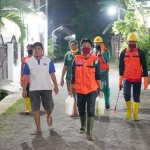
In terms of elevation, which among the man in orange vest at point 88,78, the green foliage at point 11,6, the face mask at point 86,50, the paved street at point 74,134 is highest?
the green foliage at point 11,6

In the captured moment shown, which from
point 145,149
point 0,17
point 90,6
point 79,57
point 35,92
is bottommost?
point 145,149

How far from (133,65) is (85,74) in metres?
1.68

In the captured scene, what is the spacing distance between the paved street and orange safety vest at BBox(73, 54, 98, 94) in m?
0.90

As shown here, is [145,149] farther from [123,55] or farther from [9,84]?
[9,84]

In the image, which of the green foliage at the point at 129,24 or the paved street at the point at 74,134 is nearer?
the paved street at the point at 74,134

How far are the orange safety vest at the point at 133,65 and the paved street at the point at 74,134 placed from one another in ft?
3.40

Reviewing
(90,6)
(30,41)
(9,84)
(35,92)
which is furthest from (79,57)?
Result: (90,6)

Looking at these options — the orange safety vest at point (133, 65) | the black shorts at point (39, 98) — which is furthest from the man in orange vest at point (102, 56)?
the black shorts at point (39, 98)

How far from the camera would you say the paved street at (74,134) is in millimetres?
5637

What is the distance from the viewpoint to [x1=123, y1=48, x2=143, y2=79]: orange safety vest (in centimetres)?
728

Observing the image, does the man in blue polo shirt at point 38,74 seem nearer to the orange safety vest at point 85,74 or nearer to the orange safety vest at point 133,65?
the orange safety vest at point 85,74

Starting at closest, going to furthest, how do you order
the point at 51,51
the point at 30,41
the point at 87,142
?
the point at 87,142 < the point at 30,41 < the point at 51,51

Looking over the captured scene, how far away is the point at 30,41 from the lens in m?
19.8

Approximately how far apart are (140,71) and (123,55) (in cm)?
51
